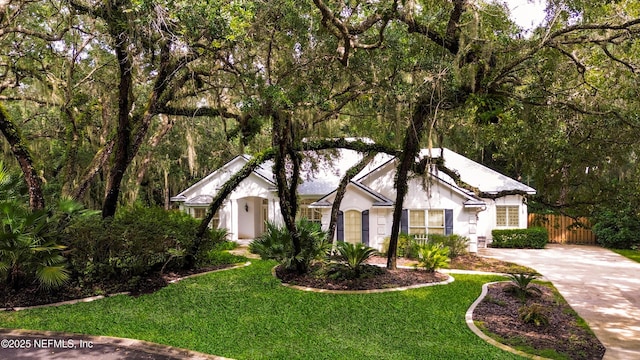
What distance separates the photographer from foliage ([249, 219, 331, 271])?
33.6ft

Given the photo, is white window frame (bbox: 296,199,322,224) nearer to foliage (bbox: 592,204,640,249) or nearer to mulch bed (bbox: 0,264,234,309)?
mulch bed (bbox: 0,264,234,309)

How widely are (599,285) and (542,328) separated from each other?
493cm

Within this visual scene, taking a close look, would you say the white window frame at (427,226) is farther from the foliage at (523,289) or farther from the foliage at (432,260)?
the foliage at (523,289)

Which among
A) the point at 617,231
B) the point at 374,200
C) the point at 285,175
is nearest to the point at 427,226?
the point at 374,200

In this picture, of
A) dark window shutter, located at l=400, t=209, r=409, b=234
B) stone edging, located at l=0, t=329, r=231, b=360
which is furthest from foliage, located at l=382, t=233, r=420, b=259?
stone edging, located at l=0, t=329, r=231, b=360

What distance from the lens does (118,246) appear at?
29.6 feet

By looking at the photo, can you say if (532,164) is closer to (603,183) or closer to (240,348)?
(603,183)

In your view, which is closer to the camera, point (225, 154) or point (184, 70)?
point (184, 70)

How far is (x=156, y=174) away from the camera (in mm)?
22625

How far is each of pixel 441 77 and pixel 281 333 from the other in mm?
5625

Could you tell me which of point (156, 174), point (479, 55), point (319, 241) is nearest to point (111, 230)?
point (319, 241)

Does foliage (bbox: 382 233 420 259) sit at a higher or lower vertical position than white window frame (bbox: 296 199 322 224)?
lower

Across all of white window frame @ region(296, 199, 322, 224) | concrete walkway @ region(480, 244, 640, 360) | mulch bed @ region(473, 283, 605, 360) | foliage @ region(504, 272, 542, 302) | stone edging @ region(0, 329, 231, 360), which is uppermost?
white window frame @ region(296, 199, 322, 224)

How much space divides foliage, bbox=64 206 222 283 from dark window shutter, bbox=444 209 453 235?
9196 mm
